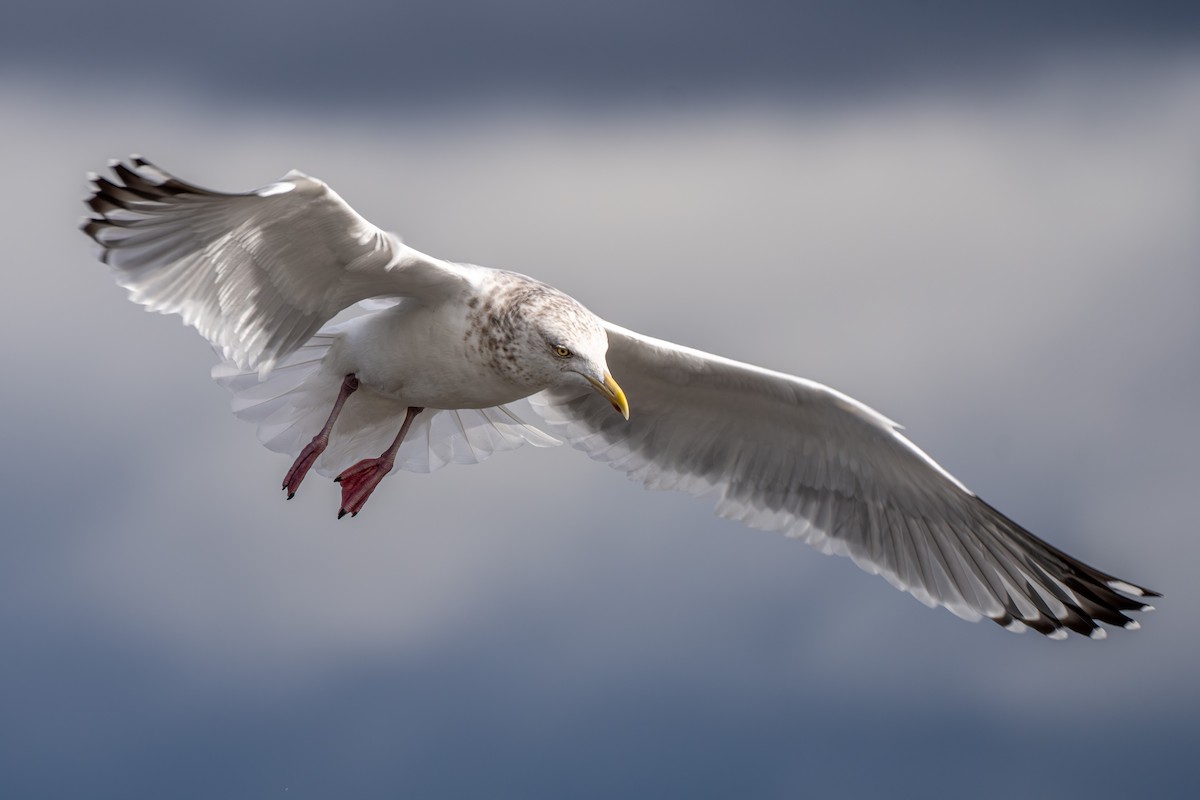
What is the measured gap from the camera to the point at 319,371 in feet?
15.6

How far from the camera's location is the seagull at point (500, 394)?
3826 mm

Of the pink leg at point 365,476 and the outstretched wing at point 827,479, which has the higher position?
the outstretched wing at point 827,479

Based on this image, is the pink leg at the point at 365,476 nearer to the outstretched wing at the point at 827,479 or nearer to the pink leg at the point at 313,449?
the pink leg at the point at 313,449

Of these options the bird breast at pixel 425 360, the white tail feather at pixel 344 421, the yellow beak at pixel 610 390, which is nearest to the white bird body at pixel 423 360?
the bird breast at pixel 425 360

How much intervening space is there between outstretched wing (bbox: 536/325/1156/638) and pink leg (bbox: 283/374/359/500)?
2.52 feet

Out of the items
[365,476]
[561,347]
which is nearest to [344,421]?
[365,476]

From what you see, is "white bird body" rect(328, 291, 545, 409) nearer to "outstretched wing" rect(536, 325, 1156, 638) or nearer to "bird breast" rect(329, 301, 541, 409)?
"bird breast" rect(329, 301, 541, 409)

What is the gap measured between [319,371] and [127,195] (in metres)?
1.17

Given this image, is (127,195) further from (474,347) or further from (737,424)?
(737,424)

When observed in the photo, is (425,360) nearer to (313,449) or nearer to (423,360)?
(423,360)

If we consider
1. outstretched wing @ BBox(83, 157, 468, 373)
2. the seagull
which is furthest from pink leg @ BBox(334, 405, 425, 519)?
outstretched wing @ BBox(83, 157, 468, 373)

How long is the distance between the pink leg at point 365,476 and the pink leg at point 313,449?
20 centimetres

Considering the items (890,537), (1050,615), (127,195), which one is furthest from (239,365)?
(1050,615)

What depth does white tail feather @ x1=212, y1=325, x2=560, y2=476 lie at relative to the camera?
4.78 meters
